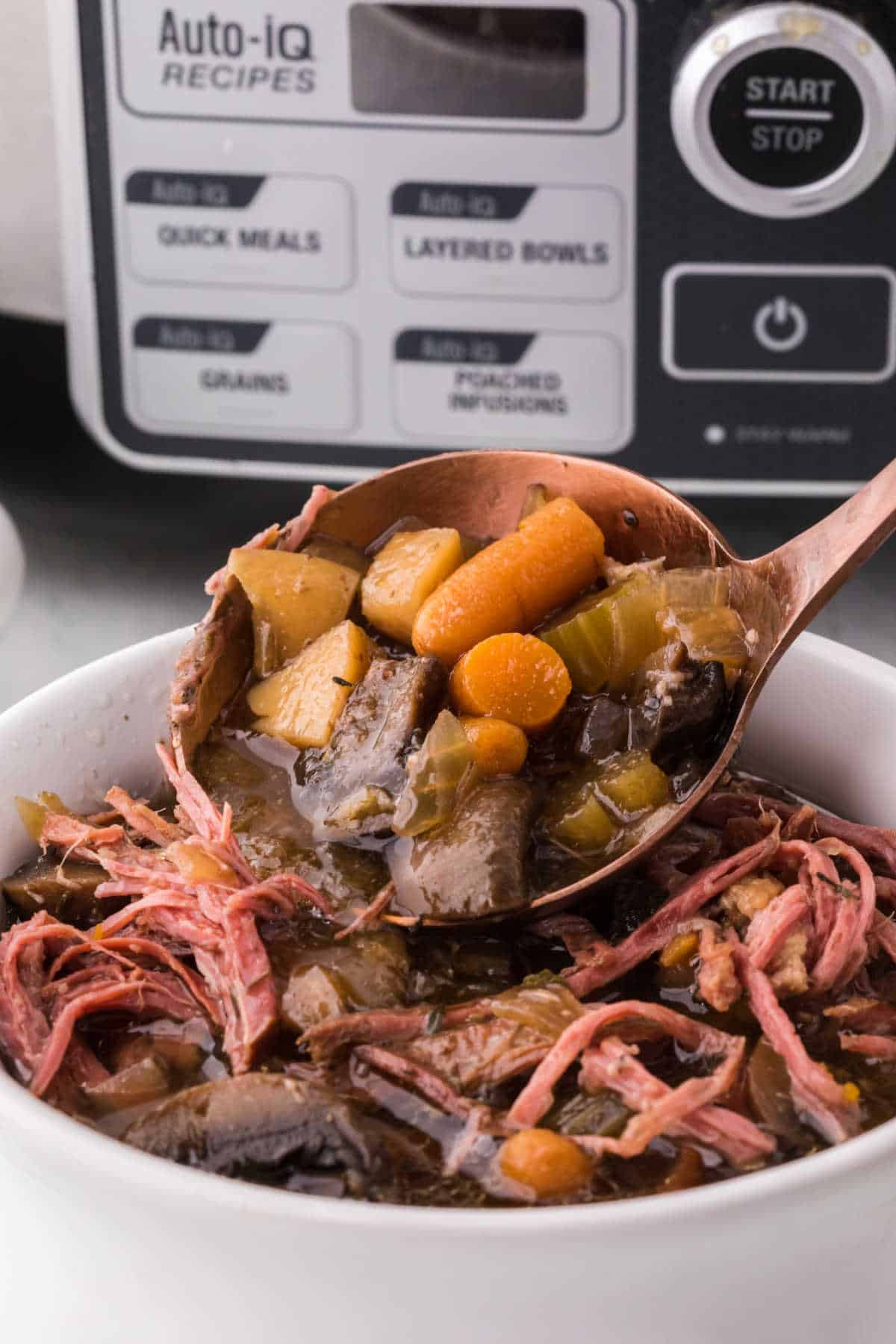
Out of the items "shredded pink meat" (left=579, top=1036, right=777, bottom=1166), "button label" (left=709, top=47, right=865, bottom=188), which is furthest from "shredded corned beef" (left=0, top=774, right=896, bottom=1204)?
"button label" (left=709, top=47, right=865, bottom=188)

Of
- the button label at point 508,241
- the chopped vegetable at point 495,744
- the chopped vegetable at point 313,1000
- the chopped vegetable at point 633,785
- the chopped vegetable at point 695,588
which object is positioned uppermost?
the button label at point 508,241

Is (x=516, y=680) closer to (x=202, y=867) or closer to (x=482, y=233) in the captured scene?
(x=202, y=867)

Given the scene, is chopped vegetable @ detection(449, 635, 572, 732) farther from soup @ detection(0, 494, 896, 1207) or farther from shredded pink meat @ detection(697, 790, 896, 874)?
shredded pink meat @ detection(697, 790, 896, 874)

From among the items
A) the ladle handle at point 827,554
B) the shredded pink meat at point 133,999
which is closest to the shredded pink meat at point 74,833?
the shredded pink meat at point 133,999

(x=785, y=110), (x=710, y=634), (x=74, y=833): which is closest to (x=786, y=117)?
(x=785, y=110)

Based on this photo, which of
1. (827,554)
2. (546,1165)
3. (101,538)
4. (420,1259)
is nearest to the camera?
(420,1259)

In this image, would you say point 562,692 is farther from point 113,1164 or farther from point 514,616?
point 113,1164

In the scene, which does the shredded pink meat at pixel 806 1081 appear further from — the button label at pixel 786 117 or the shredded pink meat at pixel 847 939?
the button label at pixel 786 117
